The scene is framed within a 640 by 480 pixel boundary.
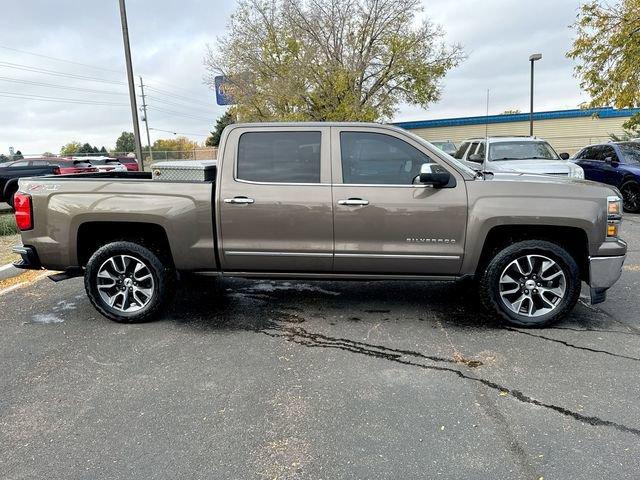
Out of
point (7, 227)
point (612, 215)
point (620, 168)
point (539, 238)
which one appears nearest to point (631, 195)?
point (620, 168)

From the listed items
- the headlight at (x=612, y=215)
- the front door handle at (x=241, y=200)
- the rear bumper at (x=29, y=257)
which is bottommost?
the rear bumper at (x=29, y=257)

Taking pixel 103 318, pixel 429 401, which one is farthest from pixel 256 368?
pixel 103 318

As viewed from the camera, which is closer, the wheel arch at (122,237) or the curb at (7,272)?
the wheel arch at (122,237)

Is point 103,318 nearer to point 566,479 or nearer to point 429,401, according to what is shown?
point 429,401

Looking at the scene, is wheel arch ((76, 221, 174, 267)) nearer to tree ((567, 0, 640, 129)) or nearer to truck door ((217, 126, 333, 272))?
truck door ((217, 126, 333, 272))

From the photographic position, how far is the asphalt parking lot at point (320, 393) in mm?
2625

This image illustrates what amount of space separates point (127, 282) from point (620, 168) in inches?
466

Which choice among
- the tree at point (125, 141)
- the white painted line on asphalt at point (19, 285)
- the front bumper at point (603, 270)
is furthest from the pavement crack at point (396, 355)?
the tree at point (125, 141)

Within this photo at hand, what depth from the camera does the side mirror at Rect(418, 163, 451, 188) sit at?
4.16 metres

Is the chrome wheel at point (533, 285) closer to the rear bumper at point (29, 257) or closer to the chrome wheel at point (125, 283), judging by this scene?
the chrome wheel at point (125, 283)

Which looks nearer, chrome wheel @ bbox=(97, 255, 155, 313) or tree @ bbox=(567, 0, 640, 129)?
chrome wheel @ bbox=(97, 255, 155, 313)

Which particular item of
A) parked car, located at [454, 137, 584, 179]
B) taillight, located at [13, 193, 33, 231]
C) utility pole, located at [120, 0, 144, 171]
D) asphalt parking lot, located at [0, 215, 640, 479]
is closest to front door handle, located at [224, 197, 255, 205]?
asphalt parking lot, located at [0, 215, 640, 479]

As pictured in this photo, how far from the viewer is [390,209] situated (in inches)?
171

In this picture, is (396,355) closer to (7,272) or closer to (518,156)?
(7,272)
